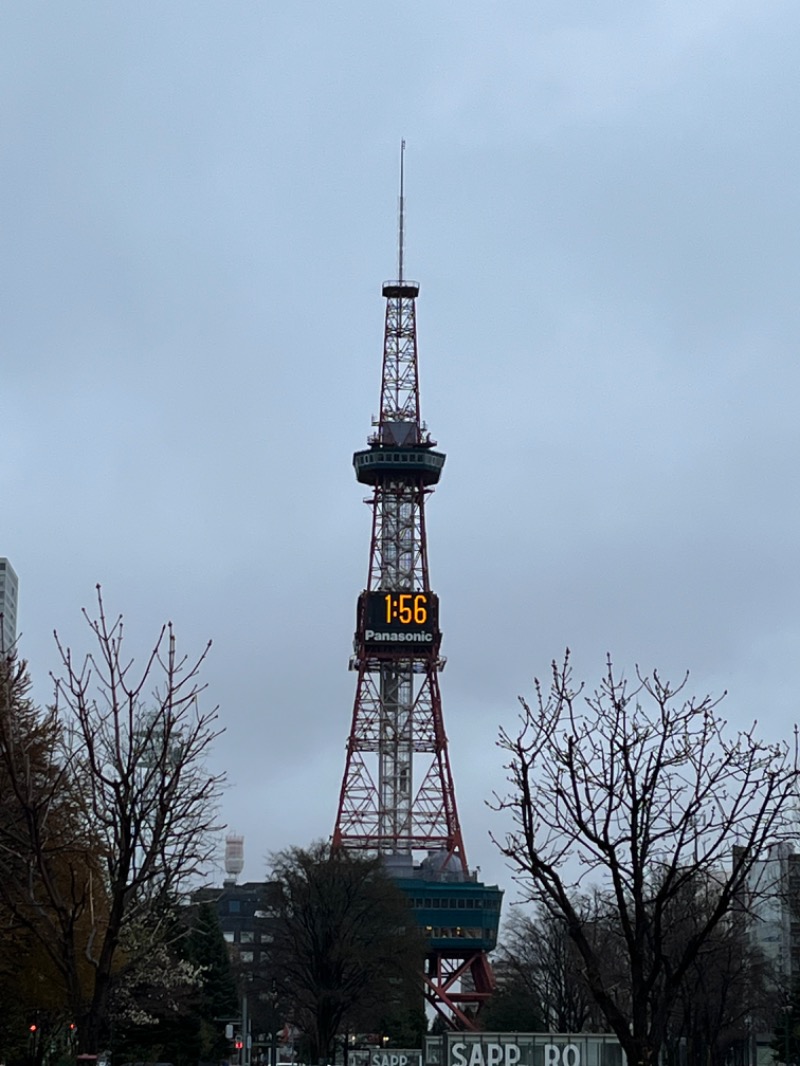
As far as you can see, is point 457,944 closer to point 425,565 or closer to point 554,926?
point 425,565

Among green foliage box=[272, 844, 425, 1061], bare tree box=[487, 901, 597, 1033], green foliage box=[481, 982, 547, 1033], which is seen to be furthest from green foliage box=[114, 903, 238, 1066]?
green foliage box=[481, 982, 547, 1033]

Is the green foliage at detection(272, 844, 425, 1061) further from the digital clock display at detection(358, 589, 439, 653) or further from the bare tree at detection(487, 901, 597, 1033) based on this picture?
the digital clock display at detection(358, 589, 439, 653)

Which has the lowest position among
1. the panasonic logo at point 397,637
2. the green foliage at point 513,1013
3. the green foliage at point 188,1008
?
the green foliage at point 188,1008

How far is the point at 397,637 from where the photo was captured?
150 meters

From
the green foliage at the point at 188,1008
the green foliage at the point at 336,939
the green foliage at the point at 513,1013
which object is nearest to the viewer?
the green foliage at the point at 188,1008

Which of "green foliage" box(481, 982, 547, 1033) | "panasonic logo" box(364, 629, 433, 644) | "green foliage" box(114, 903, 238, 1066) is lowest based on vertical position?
"green foliage" box(114, 903, 238, 1066)

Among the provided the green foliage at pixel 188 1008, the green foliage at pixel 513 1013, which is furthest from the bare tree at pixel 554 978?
the green foliage at pixel 188 1008

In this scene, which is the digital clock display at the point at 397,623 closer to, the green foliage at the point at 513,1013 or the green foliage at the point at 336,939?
the green foliage at the point at 513,1013

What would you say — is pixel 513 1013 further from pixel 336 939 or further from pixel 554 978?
pixel 336 939

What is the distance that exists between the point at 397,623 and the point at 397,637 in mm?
1329

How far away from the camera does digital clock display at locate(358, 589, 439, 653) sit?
150 m

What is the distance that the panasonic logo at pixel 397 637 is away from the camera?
14975cm

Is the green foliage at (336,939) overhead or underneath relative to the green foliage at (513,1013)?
underneath

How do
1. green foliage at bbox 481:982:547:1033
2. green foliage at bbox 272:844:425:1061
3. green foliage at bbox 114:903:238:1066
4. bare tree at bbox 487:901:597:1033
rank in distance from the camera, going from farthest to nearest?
1. green foliage at bbox 481:982:547:1033
2. bare tree at bbox 487:901:597:1033
3. green foliage at bbox 272:844:425:1061
4. green foliage at bbox 114:903:238:1066
